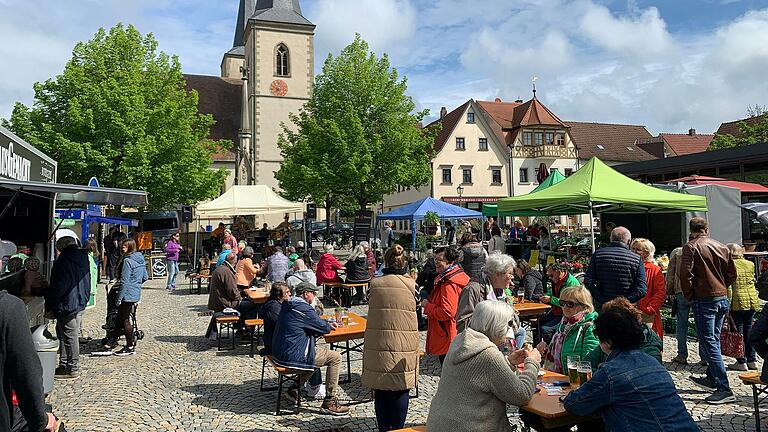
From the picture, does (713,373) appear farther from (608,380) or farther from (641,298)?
(608,380)

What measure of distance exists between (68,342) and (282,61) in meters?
42.2

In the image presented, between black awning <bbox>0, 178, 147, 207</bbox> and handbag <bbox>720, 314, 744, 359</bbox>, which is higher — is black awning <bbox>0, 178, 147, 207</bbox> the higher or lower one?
the higher one

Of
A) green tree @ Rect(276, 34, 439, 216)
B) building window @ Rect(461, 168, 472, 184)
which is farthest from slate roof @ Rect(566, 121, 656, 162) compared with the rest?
green tree @ Rect(276, 34, 439, 216)

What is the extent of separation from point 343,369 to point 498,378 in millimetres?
4663

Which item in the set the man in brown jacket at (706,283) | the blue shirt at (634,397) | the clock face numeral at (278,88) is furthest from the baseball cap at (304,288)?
the clock face numeral at (278,88)

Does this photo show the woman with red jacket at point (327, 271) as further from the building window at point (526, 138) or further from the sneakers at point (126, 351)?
the building window at point (526, 138)

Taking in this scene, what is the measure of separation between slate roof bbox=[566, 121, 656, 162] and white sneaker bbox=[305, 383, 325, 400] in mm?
42754

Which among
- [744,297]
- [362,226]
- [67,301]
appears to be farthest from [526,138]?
[67,301]

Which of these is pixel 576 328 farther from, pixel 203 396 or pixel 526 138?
pixel 526 138

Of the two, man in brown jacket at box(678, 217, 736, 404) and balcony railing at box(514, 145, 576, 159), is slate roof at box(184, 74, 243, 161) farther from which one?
man in brown jacket at box(678, 217, 736, 404)

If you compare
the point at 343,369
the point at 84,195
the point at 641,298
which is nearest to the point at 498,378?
the point at 641,298

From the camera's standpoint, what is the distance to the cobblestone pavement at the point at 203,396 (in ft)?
17.8

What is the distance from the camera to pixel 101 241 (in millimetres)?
19734

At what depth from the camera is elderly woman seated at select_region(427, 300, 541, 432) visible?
3133 millimetres
